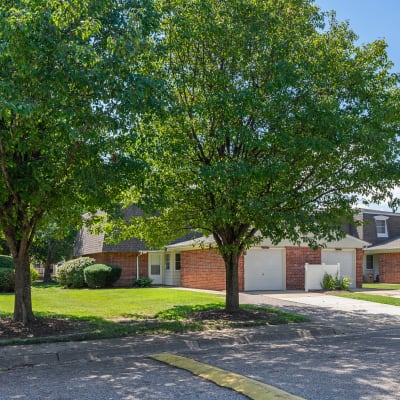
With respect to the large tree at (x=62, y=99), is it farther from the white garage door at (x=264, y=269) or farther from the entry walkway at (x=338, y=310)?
the white garage door at (x=264, y=269)

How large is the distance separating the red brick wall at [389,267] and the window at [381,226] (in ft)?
6.50

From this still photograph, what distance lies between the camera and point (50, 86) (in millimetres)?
8969

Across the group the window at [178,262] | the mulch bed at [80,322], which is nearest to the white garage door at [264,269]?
the window at [178,262]

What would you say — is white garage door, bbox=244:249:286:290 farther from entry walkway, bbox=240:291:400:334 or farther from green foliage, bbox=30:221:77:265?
green foliage, bbox=30:221:77:265

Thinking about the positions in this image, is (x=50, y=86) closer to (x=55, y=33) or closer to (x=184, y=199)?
(x=55, y=33)

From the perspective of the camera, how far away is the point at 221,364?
8.91 meters

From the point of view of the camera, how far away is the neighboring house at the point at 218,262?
2553 centimetres

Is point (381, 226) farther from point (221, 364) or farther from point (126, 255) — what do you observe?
point (221, 364)

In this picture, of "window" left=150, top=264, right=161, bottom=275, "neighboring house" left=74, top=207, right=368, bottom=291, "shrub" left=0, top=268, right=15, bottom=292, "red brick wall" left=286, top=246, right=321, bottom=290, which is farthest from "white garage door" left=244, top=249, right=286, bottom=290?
"shrub" left=0, top=268, right=15, bottom=292

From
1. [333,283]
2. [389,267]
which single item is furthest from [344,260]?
[389,267]

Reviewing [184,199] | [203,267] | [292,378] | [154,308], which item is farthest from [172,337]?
[203,267]

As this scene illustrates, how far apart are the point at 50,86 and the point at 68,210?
3.83m

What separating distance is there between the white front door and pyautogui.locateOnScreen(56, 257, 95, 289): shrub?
3903mm

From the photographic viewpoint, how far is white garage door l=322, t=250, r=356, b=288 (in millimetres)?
27578
